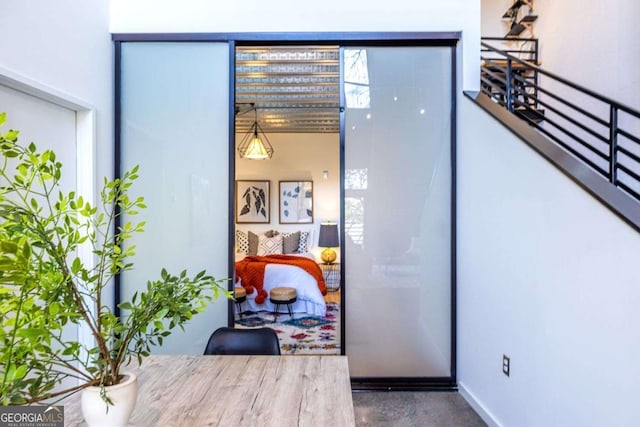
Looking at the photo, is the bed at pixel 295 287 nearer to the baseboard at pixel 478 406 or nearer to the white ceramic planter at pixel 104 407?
the baseboard at pixel 478 406

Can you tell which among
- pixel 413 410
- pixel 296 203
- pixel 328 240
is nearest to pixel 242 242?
pixel 296 203

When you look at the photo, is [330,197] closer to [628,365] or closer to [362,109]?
[362,109]

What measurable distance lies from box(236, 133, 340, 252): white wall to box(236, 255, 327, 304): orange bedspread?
5.75ft

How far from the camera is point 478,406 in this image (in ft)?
7.99

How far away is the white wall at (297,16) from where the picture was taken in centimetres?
273

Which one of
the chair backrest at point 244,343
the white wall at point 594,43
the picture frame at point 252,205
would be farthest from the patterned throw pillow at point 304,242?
the chair backrest at point 244,343

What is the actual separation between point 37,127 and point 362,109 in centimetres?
216

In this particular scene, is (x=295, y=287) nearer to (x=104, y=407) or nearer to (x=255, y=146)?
(x=255, y=146)

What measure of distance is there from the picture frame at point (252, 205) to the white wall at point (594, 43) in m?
4.71

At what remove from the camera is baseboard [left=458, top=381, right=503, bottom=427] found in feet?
7.39

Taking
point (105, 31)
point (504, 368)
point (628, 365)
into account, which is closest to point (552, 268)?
point (628, 365)

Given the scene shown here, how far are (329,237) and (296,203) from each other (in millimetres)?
1003

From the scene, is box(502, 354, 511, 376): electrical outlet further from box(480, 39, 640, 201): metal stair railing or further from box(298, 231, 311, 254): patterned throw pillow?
box(298, 231, 311, 254): patterned throw pillow

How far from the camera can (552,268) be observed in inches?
68.4
